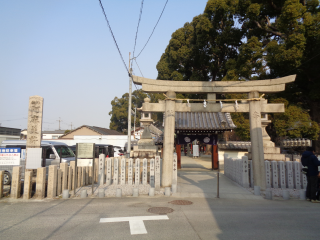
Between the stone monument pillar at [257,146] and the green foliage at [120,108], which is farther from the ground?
the green foliage at [120,108]

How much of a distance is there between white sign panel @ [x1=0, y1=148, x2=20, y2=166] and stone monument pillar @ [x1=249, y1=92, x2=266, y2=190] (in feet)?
29.8

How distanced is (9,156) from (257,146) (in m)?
9.53

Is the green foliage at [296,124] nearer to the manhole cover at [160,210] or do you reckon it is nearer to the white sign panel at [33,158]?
the manhole cover at [160,210]

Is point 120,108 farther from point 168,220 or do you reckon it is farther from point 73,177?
point 168,220

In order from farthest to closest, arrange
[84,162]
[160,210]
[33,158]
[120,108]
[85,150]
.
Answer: [120,108], [84,162], [85,150], [33,158], [160,210]

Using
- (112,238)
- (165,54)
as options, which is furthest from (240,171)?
(165,54)

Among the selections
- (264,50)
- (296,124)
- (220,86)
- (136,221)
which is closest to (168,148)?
(220,86)

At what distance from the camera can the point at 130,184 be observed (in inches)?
403

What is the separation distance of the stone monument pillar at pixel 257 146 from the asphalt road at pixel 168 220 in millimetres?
1502

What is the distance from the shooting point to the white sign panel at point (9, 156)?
8.19 m

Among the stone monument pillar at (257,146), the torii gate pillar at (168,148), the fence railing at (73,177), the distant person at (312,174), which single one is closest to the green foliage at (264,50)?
the stone monument pillar at (257,146)

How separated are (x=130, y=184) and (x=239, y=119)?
1064 centimetres

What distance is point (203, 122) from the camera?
15.0 meters

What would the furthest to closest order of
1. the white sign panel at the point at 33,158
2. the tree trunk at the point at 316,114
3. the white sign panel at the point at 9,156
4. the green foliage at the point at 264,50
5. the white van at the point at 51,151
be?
the tree trunk at the point at 316,114 < the green foliage at the point at 264,50 < the white van at the point at 51,151 < the white sign panel at the point at 33,158 < the white sign panel at the point at 9,156
